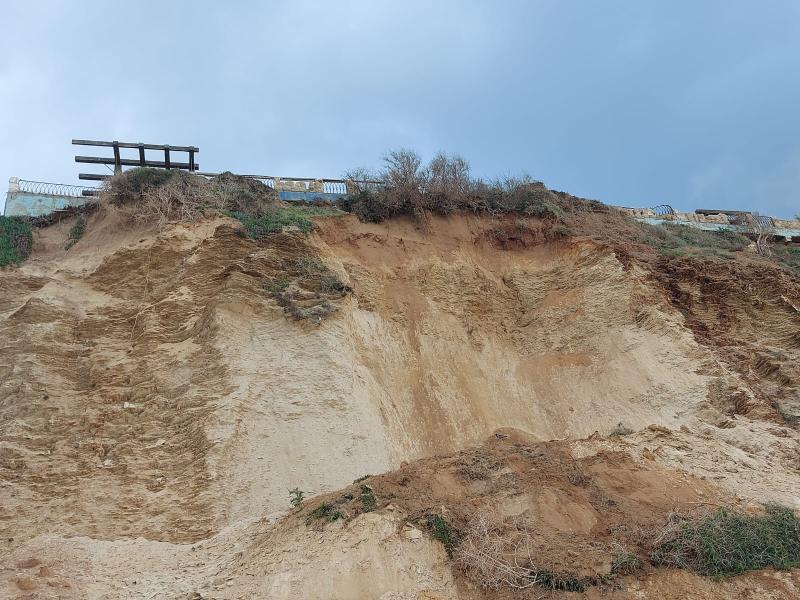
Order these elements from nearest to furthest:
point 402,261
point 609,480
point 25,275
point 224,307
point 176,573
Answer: point 176,573
point 609,480
point 224,307
point 25,275
point 402,261

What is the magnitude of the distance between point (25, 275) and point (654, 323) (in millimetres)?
12651

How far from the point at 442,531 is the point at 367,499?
101 centimetres

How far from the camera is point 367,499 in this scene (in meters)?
8.24

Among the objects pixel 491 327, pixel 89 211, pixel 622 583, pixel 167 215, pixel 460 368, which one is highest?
pixel 89 211

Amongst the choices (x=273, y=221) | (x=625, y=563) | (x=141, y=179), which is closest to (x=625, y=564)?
(x=625, y=563)

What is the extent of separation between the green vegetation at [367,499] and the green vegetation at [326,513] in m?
0.31

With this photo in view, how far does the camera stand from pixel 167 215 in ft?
47.2

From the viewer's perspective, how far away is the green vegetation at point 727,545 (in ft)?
24.7

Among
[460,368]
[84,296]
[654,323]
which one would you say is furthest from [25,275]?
[654,323]

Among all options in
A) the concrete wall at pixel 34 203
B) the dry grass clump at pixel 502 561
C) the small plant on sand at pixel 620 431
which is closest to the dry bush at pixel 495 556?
the dry grass clump at pixel 502 561

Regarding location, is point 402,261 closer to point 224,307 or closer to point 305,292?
point 305,292

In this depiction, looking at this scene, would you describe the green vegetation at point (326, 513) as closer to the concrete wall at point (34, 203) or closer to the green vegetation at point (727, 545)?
the green vegetation at point (727, 545)

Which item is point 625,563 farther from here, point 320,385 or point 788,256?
point 788,256

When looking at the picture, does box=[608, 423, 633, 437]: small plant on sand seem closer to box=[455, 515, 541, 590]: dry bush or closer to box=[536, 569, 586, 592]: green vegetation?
box=[455, 515, 541, 590]: dry bush
